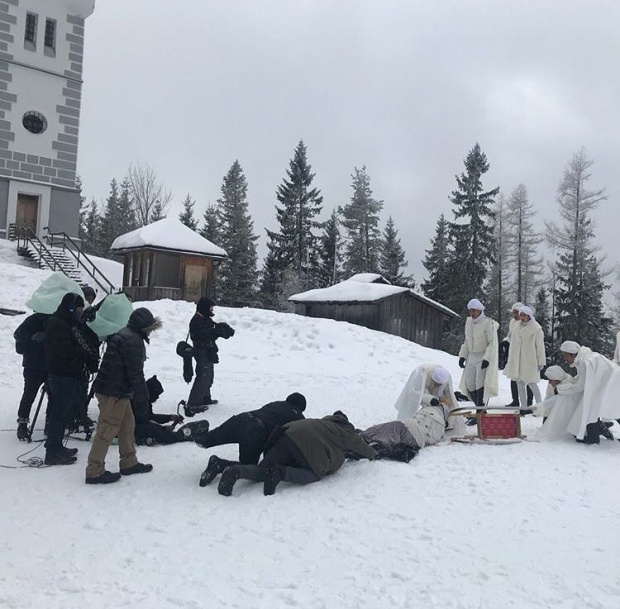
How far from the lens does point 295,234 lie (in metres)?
48.1

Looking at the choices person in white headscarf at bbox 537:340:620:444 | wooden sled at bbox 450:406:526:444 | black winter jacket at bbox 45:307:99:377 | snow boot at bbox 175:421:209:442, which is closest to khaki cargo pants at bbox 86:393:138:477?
black winter jacket at bbox 45:307:99:377

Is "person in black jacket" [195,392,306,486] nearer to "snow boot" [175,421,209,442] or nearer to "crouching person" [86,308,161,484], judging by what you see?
"crouching person" [86,308,161,484]

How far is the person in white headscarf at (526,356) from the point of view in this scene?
9382 millimetres

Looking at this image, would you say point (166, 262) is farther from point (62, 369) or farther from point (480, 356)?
point (62, 369)

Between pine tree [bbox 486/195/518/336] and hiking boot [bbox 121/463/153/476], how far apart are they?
37.4 metres

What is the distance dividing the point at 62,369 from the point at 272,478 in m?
2.65

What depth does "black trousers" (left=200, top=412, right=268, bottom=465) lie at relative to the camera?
5.38 m

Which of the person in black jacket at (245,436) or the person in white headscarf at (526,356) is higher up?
the person in white headscarf at (526,356)

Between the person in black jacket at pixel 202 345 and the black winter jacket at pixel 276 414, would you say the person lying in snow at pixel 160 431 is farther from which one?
the black winter jacket at pixel 276 414

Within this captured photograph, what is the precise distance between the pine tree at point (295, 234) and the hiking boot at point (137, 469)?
40.0 meters

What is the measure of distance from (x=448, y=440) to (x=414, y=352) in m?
9.80

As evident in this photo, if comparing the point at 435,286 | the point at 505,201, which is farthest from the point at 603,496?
the point at 435,286

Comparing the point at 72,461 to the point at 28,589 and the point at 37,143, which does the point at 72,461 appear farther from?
the point at 37,143

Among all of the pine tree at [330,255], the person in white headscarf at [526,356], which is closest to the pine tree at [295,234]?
the pine tree at [330,255]
